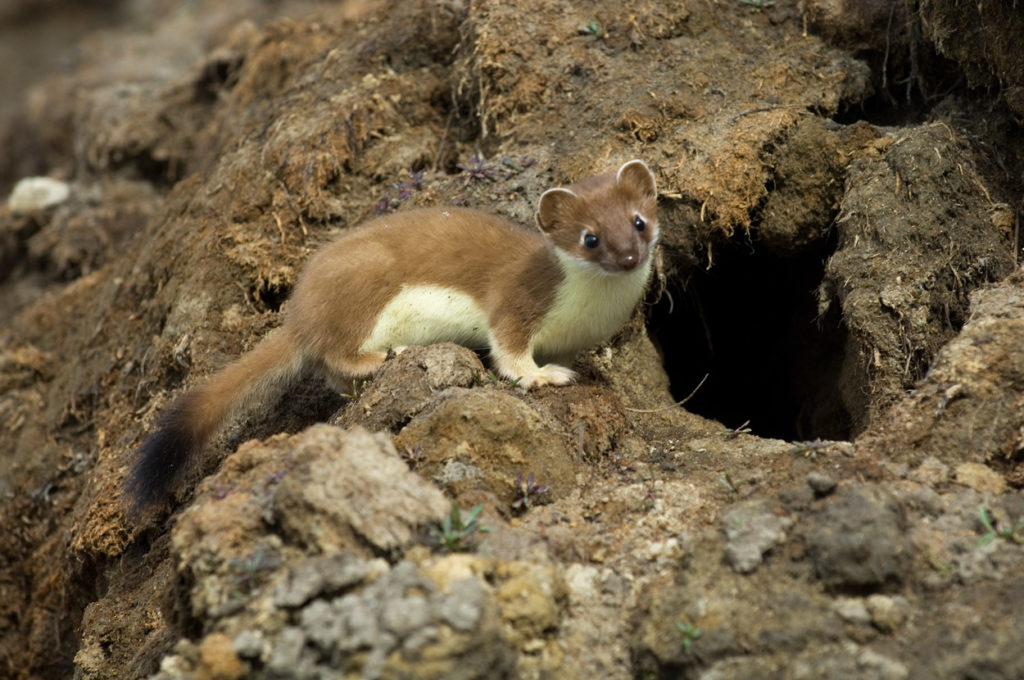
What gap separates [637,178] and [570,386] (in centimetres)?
121

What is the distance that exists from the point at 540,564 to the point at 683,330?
4.06 meters

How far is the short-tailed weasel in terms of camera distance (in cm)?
541

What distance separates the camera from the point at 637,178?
18.2 ft

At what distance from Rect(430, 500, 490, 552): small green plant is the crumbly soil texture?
1 cm

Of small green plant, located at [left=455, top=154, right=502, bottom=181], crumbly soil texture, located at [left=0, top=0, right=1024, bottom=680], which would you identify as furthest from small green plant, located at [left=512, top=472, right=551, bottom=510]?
small green plant, located at [left=455, top=154, right=502, bottom=181]

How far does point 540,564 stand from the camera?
4.14 m

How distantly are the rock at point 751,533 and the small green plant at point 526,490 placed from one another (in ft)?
2.91

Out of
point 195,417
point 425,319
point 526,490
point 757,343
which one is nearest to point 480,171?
point 425,319

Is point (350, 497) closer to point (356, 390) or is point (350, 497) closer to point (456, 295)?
point (356, 390)

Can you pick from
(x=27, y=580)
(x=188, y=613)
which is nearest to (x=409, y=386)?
(x=188, y=613)

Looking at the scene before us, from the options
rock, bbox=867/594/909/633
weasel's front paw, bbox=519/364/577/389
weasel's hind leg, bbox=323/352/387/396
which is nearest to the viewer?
rock, bbox=867/594/909/633

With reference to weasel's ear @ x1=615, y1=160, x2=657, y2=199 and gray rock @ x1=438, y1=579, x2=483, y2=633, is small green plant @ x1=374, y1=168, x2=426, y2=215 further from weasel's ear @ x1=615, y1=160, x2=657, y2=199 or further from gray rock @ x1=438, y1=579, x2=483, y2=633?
gray rock @ x1=438, y1=579, x2=483, y2=633

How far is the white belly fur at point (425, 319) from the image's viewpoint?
5652mm

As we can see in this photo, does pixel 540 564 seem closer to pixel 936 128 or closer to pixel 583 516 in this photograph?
pixel 583 516
